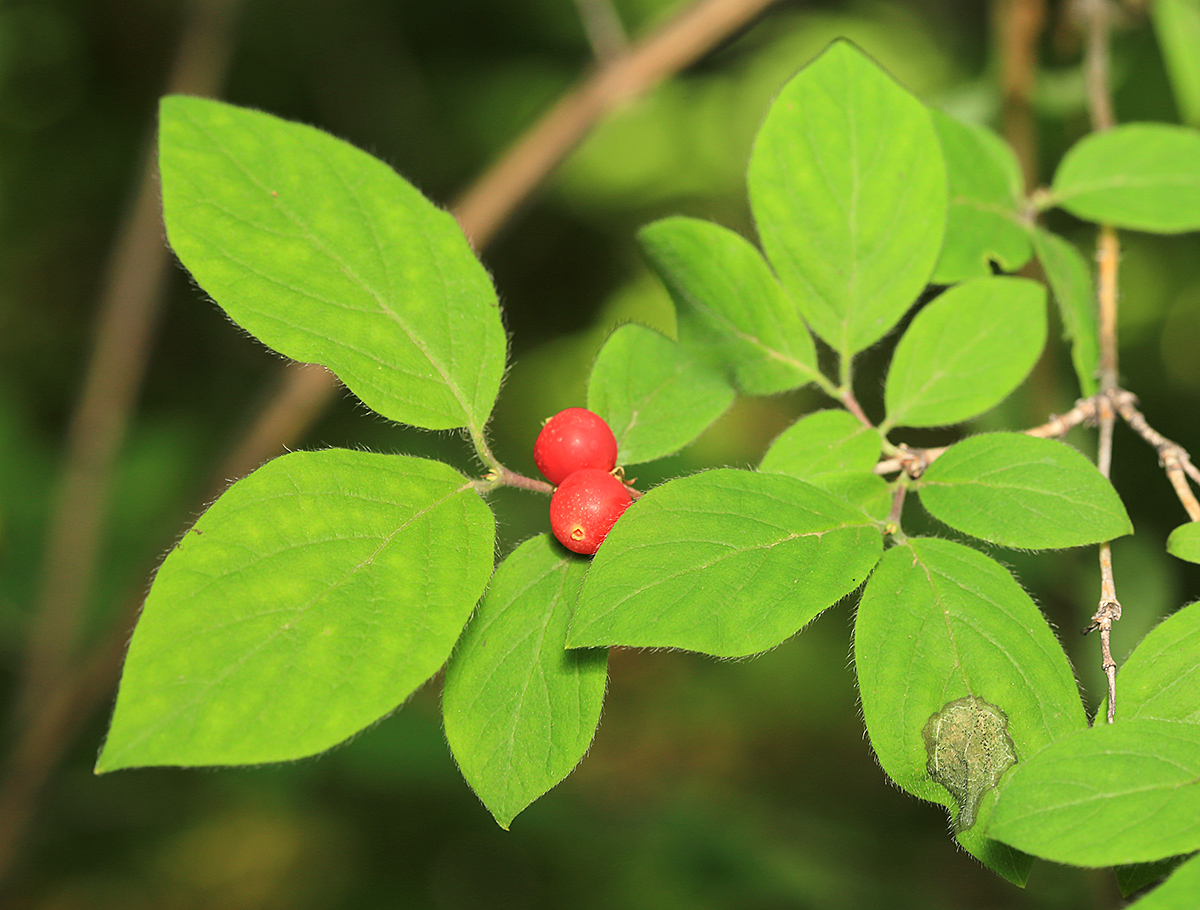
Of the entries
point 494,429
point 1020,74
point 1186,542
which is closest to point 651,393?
point 1186,542

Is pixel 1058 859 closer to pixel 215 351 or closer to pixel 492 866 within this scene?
pixel 492 866

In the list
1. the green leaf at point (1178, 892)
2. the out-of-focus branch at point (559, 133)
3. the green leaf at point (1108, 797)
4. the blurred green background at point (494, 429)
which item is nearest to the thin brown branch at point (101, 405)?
the blurred green background at point (494, 429)

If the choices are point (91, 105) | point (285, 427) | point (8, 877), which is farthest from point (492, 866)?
point (91, 105)

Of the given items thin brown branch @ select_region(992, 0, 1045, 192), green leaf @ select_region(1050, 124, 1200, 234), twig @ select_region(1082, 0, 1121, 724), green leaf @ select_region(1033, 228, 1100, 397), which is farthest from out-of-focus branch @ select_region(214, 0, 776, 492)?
green leaf @ select_region(1033, 228, 1100, 397)

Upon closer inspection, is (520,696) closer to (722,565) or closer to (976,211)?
(722,565)

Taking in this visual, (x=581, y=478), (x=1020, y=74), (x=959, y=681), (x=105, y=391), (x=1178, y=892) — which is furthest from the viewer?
(x=105, y=391)

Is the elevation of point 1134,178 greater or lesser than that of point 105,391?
greater

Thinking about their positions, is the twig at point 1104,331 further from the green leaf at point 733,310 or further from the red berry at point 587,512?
the red berry at point 587,512
